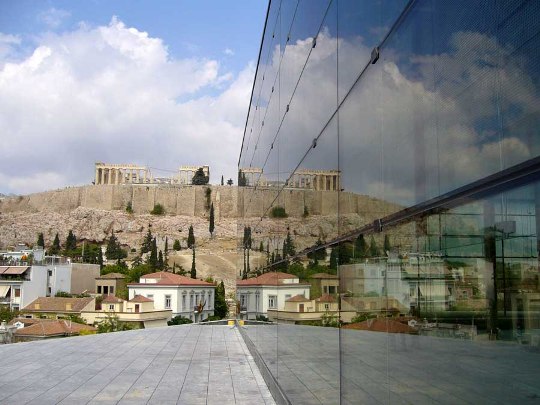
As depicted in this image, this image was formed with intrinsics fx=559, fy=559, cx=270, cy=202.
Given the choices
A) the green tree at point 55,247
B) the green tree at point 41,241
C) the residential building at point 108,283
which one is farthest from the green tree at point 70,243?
the residential building at point 108,283

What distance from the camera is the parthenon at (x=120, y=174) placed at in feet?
295

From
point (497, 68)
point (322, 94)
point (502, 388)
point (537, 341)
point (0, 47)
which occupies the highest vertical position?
point (0, 47)

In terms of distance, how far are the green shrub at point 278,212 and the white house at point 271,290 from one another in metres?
0.54

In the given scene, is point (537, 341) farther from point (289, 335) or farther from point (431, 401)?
point (289, 335)

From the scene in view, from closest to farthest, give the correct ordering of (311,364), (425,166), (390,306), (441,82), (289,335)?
(441,82)
(425,166)
(390,306)
(311,364)
(289,335)

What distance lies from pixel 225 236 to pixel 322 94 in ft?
259

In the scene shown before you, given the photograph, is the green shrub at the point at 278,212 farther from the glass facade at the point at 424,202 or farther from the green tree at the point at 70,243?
the green tree at the point at 70,243

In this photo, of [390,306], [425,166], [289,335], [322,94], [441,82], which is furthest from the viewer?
[289,335]

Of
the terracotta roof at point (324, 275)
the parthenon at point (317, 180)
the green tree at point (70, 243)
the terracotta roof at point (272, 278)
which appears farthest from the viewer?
the green tree at point (70, 243)

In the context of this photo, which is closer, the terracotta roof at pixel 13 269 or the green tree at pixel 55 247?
the terracotta roof at pixel 13 269

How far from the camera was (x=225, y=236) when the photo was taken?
267 feet

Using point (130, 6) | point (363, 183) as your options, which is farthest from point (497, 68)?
point (130, 6)

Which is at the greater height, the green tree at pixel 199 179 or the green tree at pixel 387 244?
the green tree at pixel 199 179

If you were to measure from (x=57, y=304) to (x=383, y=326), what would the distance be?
42.7 meters
